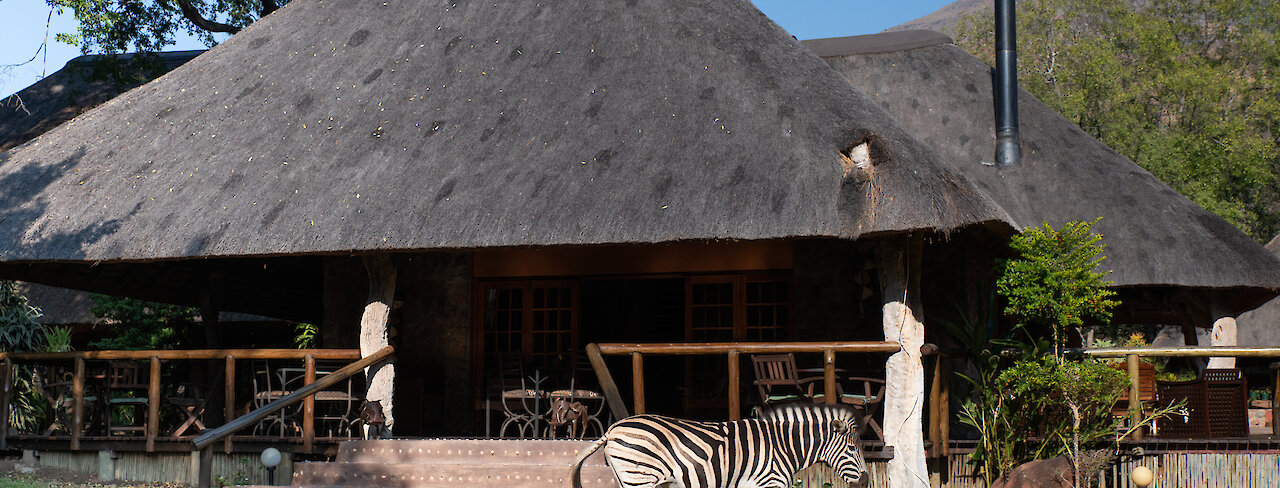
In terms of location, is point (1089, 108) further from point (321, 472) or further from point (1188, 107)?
point (321, 472)

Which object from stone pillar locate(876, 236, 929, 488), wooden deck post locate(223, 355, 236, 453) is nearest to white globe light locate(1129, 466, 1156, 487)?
stone pillar locate(876, 236, 929, 488)

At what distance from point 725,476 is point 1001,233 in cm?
320

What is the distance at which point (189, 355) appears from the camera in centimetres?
887

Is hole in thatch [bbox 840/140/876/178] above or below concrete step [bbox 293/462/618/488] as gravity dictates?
above

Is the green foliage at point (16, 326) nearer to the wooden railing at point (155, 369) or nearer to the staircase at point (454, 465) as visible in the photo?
the wooden railing at point (155, 369)

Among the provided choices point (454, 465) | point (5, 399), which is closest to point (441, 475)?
point (454, 465)

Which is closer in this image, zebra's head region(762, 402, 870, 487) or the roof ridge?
zebra's head region(762, 402, 870, 487)

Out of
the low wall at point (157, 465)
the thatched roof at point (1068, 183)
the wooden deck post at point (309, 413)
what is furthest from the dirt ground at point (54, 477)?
the thatched roof at point (1068, 183)

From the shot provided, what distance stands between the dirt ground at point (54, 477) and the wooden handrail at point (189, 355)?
852 millimetres

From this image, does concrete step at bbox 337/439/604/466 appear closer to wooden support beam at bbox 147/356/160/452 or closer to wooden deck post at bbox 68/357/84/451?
wooden support beam at bbox 147/356/160/452

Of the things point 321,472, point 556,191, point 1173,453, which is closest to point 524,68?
point 556,191

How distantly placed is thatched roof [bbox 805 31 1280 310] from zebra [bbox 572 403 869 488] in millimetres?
4990

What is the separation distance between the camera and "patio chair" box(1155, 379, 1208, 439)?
885 centimetres

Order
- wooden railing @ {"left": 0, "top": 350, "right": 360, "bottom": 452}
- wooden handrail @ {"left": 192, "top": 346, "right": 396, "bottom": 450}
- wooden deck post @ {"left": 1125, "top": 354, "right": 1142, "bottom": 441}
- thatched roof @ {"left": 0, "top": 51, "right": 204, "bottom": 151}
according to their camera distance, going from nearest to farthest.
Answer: wooden handrail @ {"left": 192, "top": 346, "right": 396, "bottom": 450} < wooden deck post @ {"left": 1125, "top": 354, "right": 1142, "bottom": 441} < wooden railing @ {"left": 0, "top": 350, "right": 360, "bottom": 452} < thatched roof @ {"left": 0, "top": 51, "right": 204, "bottom": 151}
